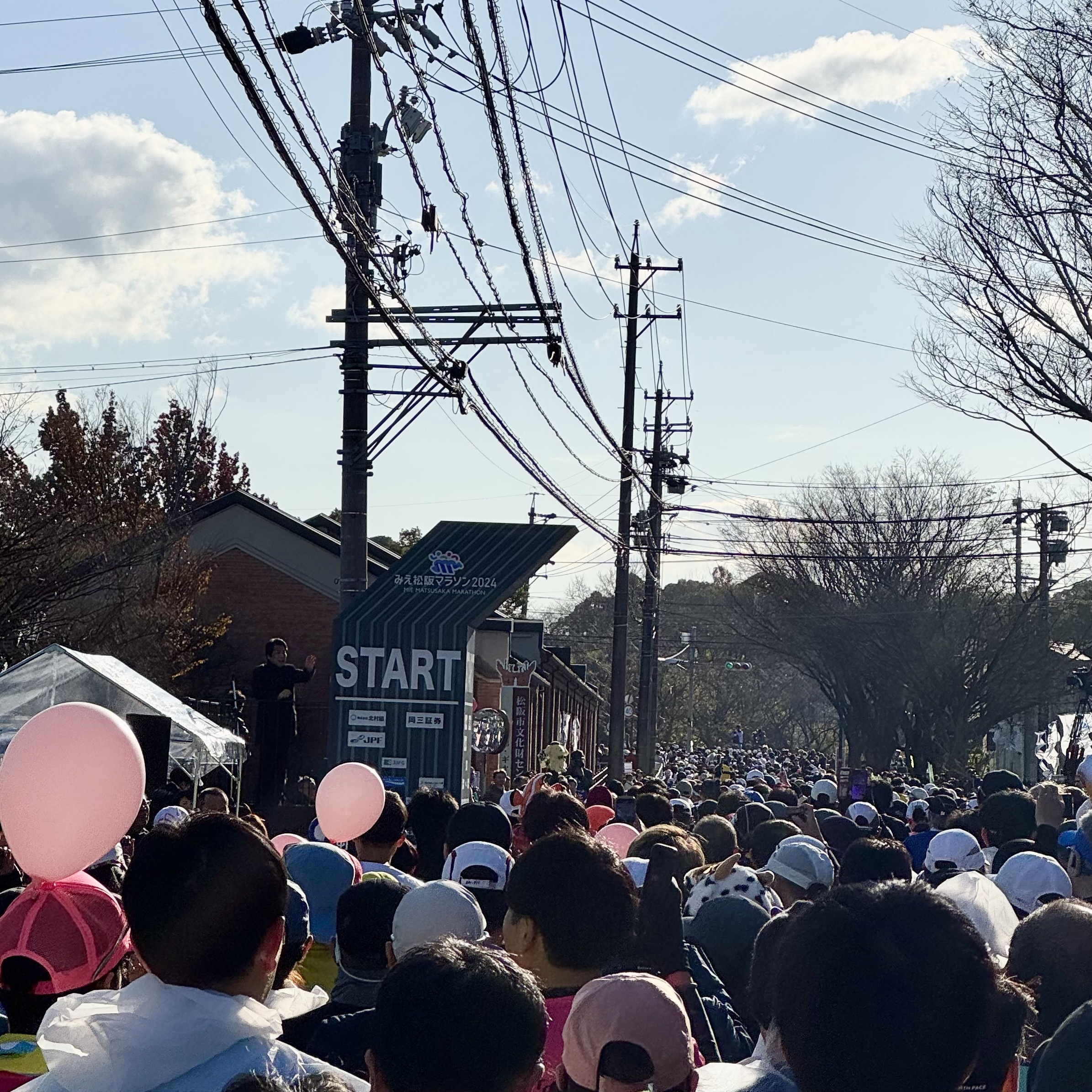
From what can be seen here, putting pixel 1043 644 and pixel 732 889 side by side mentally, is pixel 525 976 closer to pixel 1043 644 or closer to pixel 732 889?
pixel 732 889

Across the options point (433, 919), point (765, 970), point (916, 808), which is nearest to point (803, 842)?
point (765, 970)

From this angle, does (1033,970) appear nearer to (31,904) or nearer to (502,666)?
(31,904)

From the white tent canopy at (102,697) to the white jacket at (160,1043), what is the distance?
10154 millimetres

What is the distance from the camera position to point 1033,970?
4.15 meters

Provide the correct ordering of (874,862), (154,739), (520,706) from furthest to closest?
(520,706) → (154,739) → (874,862)

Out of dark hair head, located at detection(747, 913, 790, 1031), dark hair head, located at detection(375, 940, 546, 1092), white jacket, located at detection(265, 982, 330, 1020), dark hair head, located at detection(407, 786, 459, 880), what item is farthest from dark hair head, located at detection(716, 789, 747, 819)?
dark hair head, located at detection(375, 940, 546, 1092)

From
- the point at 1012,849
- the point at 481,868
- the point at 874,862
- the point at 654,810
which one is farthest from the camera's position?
the point at 654,810

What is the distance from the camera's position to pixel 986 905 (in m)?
4.38

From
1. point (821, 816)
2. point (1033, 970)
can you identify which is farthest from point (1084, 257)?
point (1033, 970)

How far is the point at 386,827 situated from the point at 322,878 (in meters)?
1.69

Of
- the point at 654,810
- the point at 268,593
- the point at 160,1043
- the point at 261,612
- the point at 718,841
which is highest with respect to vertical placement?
the point at 268,593

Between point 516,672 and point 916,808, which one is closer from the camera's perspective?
point 916,808

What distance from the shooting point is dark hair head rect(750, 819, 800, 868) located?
8453mm

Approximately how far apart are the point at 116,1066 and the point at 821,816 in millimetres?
9086
